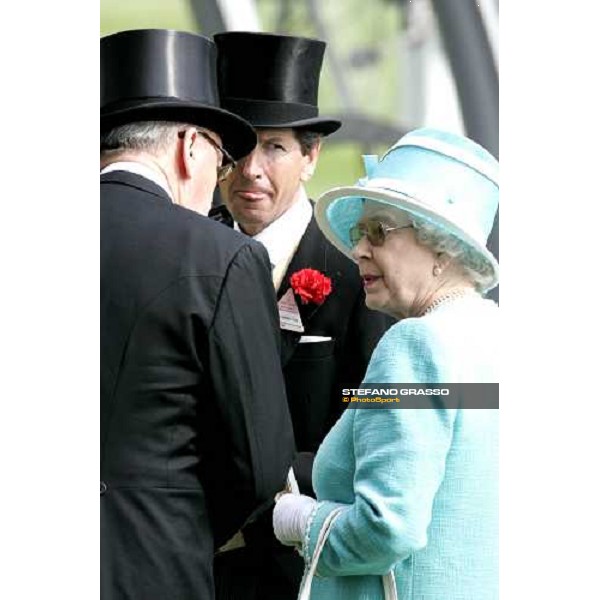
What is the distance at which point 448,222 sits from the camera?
262cm

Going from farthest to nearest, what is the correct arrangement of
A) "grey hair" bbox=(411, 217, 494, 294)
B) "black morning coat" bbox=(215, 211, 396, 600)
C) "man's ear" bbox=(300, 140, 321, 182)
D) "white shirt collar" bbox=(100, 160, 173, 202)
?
"man's ear" bbox=(300, 140, 321, 182)
"black morning coat" bbox=(215, 211, 396, 600)
"white shirt collar" bbox=(100, 160, 173, 202)
"grey hair" bbox=(411, 217, 494, 294)

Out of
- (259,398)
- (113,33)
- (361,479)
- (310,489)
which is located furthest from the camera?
(113,33)

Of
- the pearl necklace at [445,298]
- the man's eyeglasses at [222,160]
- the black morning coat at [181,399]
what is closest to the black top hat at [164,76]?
the man's eyeglasses at [222,160]

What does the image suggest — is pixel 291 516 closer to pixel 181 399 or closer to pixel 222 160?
pixel 181 399

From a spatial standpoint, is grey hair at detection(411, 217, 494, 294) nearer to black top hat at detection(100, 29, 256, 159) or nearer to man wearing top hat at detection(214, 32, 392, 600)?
man wearing top hat at detection(214, 32, 392, 600)

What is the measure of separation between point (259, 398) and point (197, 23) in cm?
100

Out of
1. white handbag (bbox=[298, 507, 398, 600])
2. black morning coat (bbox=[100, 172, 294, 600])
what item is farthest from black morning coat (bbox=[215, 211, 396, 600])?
white handbag (bbox=[298, 507, 398, 600])

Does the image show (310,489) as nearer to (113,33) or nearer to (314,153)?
(314,153)

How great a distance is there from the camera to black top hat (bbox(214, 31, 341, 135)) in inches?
120

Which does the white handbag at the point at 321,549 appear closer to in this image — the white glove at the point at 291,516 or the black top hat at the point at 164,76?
the white glove at the point at 291,516

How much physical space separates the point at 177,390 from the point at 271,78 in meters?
0.93

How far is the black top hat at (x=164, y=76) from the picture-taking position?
2902mm

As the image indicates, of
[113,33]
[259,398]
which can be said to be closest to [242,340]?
[259,398]

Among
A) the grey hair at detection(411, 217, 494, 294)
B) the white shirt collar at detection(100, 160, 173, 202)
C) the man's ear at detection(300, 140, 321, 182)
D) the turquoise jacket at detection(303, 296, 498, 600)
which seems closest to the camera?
the turquoise jacket at detection(303, 296, 498, 600)
